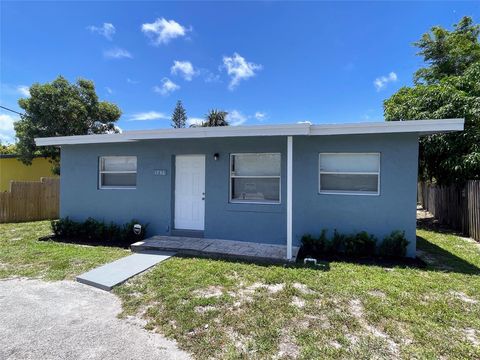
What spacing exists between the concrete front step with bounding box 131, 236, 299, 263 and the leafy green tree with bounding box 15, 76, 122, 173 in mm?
10747

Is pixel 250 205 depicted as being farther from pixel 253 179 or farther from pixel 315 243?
pixel 315 243

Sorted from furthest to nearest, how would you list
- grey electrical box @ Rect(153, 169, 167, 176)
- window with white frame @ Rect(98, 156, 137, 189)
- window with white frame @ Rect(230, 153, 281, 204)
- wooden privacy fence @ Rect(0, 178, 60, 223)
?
1. wooden privacy fence @ Rect(0, 178, 60, 223)
2. window with white frame @ Rect(98, 156, 137, 189)
3. grey electrical box @ Rect(153, 169, 167, 176)
4. window with white frame @ Rect(230, 153, 281, 204)

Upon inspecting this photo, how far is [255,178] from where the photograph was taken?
282 inches

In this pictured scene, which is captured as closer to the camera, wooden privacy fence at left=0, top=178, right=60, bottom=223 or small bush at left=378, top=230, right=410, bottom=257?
small bush at left=378, top=230, right=410, bottom=257

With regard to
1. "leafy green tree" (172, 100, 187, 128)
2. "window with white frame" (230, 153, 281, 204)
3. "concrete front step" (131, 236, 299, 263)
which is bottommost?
"concrete front step" (131, 236, 299, 263)

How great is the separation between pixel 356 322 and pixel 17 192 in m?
12.9

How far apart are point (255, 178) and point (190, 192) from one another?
1866 mm

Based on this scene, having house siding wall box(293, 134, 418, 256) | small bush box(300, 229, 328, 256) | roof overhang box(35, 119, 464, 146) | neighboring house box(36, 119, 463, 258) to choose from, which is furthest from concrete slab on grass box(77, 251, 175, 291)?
house siding wall box(293, 134, 418, 256)

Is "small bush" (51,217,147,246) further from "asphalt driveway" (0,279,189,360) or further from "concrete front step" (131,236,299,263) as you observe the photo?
"asphalt driveway" (0,279,189,360)

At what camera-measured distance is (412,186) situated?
5977 millimetres

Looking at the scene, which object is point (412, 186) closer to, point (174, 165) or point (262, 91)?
point (174, 165)

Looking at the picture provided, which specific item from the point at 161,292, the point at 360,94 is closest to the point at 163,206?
the point at 161,292

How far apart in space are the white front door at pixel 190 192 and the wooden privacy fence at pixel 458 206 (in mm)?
7515

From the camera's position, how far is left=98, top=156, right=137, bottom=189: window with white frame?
322 inches
